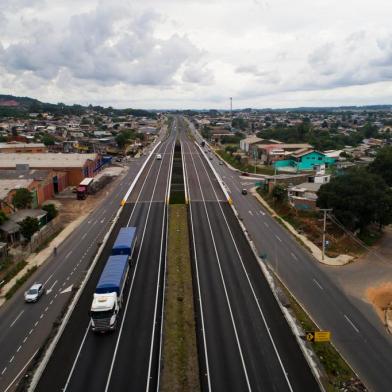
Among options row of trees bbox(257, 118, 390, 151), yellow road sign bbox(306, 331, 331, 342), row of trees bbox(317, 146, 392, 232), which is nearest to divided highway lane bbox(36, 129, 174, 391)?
yellow road sign bbox(306, 331, 331, 342)

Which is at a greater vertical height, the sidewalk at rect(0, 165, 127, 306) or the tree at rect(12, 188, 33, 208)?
the tree at rect(12, 188, 33, 208)

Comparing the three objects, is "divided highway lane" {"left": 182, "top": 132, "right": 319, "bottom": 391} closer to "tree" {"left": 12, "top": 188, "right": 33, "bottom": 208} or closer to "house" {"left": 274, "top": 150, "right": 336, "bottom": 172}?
"tree" {"left": 12, "top": 188, "right": 33, "bottom": 208}

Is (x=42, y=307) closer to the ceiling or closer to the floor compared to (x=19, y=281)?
closer to the floor

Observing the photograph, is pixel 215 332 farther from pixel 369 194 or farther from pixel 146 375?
pixel 369 194

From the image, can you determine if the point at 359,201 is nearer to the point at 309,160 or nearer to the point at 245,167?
the point at 309,160

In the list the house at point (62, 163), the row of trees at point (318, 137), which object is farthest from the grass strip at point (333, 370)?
the row of trees at point (318, 137)

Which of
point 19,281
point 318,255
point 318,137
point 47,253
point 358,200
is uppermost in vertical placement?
point 318,137

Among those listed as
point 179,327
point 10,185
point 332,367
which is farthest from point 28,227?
point 332,367
